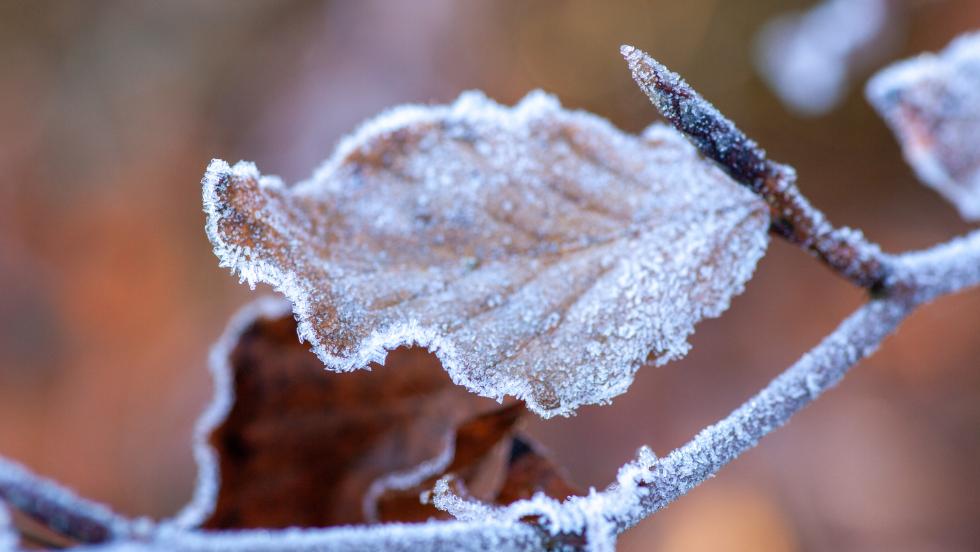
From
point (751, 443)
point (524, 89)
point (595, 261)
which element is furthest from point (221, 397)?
point (524, 89)

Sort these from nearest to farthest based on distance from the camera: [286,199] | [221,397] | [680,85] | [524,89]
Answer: [680,85]
[286,199]
[221,397]
[524,89]

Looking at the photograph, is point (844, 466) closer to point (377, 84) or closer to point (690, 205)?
point (690, 205)

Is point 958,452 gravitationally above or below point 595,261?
above

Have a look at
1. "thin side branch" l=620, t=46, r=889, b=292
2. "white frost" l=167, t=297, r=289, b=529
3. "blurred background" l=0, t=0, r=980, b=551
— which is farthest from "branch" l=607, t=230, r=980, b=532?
"blurred background" l=0, t=0, r=980, b=551

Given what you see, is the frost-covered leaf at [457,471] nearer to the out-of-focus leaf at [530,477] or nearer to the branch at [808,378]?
the out-of-focus leaf at [530,477]

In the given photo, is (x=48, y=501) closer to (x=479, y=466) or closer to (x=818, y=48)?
(x=479, y=466)

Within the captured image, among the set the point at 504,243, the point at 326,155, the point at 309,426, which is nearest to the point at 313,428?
the point at 309,426

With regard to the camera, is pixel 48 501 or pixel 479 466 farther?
pixel 479 466
